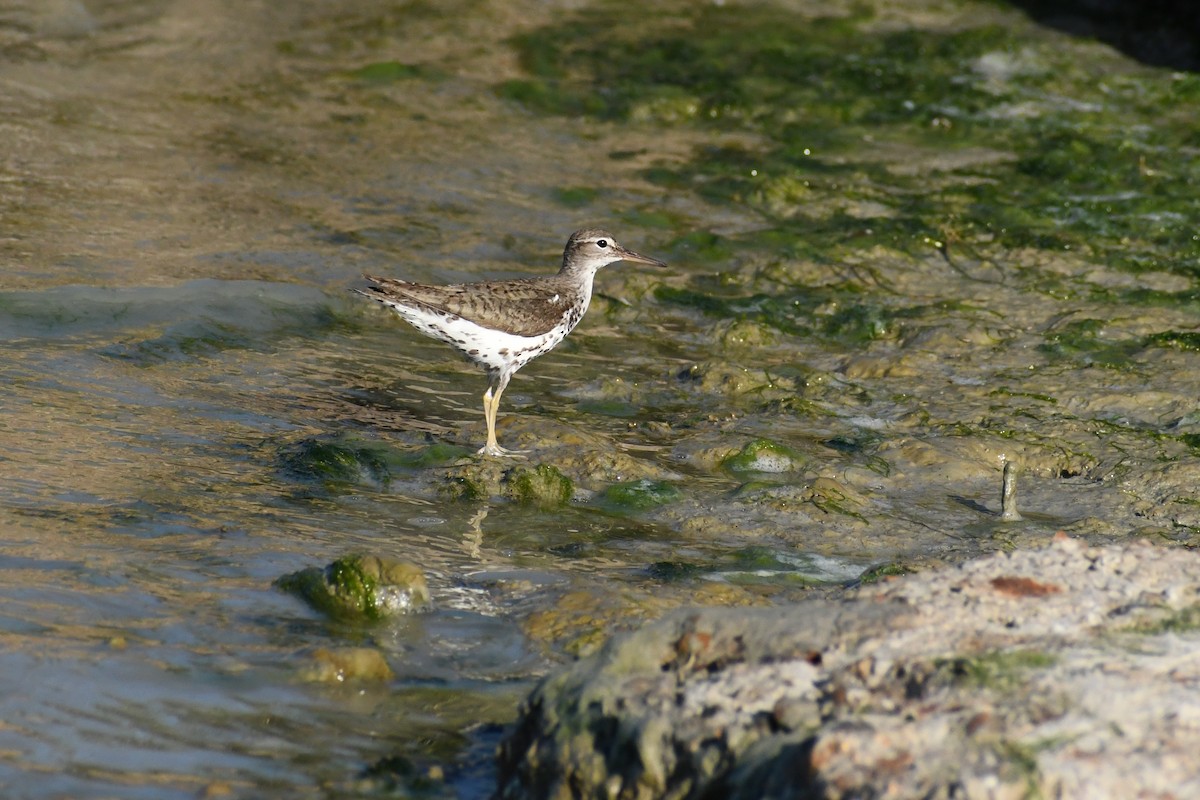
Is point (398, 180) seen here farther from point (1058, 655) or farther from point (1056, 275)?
Answer: point (1058, 655)

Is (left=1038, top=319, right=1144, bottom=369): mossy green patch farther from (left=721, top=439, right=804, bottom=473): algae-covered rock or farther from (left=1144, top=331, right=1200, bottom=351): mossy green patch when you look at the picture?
(left=721, top=439, right=804, bottom=473): algae-covered rock

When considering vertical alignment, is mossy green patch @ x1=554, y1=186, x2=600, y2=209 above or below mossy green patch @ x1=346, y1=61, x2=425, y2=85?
below

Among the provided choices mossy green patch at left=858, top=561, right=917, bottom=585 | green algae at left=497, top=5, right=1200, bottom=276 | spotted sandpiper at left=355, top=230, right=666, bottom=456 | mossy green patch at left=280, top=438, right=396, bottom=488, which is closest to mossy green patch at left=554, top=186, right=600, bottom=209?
green algae at left=497, top=5, right=1200, bottom=276

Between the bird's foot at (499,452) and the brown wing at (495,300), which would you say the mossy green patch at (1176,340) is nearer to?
the brown wing at (495,300)

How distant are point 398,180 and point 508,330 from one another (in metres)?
3.64

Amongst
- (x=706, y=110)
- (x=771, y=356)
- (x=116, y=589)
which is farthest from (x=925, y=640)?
(x=706, y=110)

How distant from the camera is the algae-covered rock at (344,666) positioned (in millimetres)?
4344

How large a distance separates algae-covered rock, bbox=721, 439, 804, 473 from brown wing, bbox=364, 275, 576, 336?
117cm

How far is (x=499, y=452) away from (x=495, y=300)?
847 mm

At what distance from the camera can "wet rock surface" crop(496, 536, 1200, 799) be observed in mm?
2990

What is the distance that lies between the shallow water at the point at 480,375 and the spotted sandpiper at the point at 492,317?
0.31m

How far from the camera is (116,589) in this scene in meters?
4.71

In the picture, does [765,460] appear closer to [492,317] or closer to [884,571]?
[884,571]

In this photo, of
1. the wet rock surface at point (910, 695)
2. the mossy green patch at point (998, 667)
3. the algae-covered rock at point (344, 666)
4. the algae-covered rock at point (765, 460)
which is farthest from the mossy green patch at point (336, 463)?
the mossy green patch at point (998, 667)
